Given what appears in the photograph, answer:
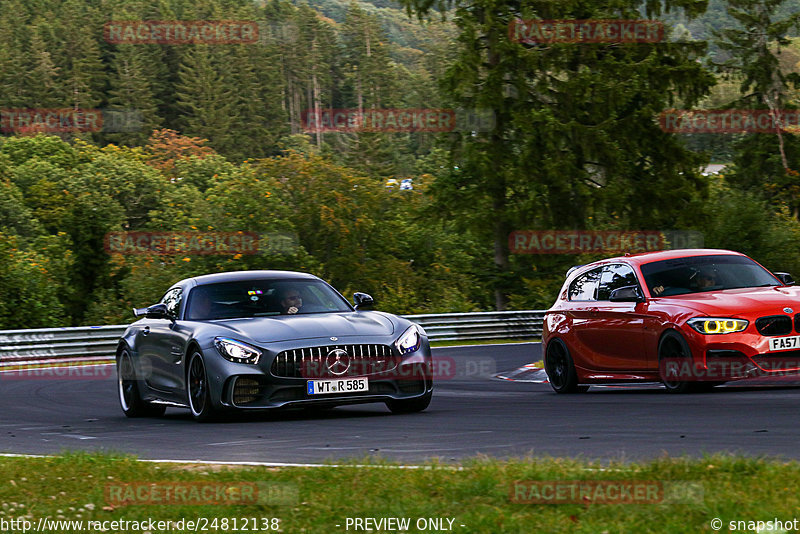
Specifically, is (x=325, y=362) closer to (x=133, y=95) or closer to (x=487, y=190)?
(x=487, y=190)

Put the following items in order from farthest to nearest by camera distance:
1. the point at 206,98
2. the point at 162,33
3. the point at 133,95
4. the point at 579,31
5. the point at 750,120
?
the point at 162,33 < the point at 133,95 < the point at 206,98 < the point at 750,120 < the point at 579,31

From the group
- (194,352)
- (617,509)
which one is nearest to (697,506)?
(617,509)

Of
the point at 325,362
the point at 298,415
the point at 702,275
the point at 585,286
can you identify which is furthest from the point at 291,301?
the point at 702,275

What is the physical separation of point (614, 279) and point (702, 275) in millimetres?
1104

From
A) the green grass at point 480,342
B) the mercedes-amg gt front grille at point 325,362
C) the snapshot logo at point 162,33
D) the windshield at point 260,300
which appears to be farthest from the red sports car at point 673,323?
the snapshot logo at point 162,33

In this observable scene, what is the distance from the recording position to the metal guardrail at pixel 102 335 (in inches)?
1115

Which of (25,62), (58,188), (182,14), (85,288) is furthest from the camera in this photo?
(182,14)

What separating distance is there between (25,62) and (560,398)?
11684 cm

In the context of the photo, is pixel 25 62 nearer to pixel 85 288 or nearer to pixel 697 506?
pixel 85 288

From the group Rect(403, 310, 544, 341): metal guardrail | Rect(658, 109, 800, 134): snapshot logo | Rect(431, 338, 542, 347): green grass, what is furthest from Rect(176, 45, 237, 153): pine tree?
Rect(431, 338, 542, 347): green grass

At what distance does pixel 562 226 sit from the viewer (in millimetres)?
46906

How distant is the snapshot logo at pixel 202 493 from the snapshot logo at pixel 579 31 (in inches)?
1561

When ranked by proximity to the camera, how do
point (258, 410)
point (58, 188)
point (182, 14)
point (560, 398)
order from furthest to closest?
point (182, 14) < point (58, 188) < point (560, 398) < point (258, 410)

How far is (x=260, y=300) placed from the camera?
13172 millimetres
